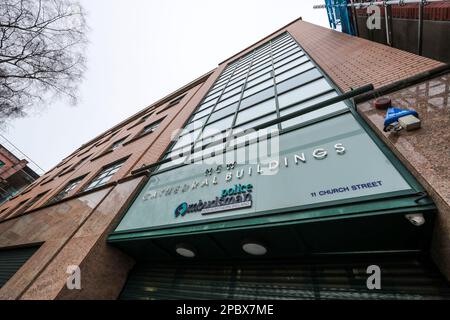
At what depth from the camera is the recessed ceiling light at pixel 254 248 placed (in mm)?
3295

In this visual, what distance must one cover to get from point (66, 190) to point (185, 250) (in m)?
11.6

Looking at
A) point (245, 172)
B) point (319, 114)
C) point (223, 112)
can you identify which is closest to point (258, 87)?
point (223, 112)

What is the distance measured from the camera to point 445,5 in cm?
400

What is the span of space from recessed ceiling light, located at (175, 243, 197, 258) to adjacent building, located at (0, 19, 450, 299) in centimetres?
2

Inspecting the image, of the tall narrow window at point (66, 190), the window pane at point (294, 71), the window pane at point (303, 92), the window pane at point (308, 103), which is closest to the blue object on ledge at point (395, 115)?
the window pane at point (308, 103)

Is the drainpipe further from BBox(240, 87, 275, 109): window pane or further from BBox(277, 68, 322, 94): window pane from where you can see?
→ BBox(240, 87, 275, 109): window pane

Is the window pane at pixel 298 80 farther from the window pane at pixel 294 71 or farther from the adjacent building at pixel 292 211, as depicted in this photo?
the window pane at pixel 294 71

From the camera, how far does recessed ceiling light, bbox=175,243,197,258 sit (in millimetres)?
4027

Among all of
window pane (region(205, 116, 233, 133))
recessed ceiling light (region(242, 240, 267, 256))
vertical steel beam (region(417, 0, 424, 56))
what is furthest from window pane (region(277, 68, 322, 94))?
recessed ceiling light (region(242, 240, 267, 256))

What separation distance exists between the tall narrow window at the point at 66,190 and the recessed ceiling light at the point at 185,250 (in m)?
10.0

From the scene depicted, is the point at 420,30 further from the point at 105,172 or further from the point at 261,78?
the point at 105,172

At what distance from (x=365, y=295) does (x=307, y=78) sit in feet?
18.1

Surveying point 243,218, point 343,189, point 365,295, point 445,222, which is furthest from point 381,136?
point 243,218
